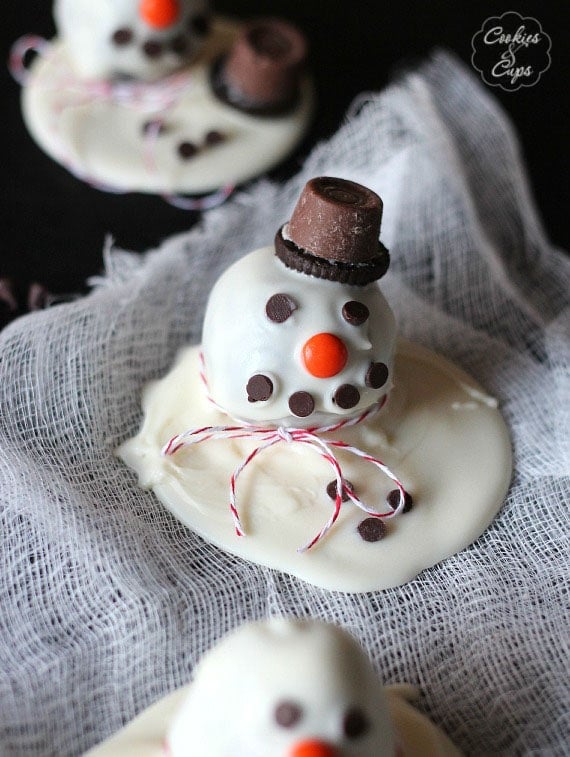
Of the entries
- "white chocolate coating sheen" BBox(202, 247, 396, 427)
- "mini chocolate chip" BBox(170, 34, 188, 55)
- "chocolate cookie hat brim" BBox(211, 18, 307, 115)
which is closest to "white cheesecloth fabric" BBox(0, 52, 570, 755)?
"white chocolate coating sheen" BBox(202, 247, 396, 427)

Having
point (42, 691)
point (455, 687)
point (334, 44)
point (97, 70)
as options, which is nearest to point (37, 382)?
point (42, 691)

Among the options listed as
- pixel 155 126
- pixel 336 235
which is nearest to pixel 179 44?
pixel 155 126

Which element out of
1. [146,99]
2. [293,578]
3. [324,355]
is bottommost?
[293,578]

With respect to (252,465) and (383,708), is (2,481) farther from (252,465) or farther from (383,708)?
(383,708)

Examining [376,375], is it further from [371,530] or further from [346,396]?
[371,530]

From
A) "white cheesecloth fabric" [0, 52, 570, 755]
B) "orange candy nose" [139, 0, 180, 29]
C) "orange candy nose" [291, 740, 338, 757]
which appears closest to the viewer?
"orange candy nose" [291, 740, 338, 757]

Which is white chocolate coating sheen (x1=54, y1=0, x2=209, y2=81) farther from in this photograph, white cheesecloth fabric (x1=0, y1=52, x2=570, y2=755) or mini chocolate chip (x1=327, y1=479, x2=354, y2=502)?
mini chocolate chip (x1=327, y1=479, x2=354, y2=502)
